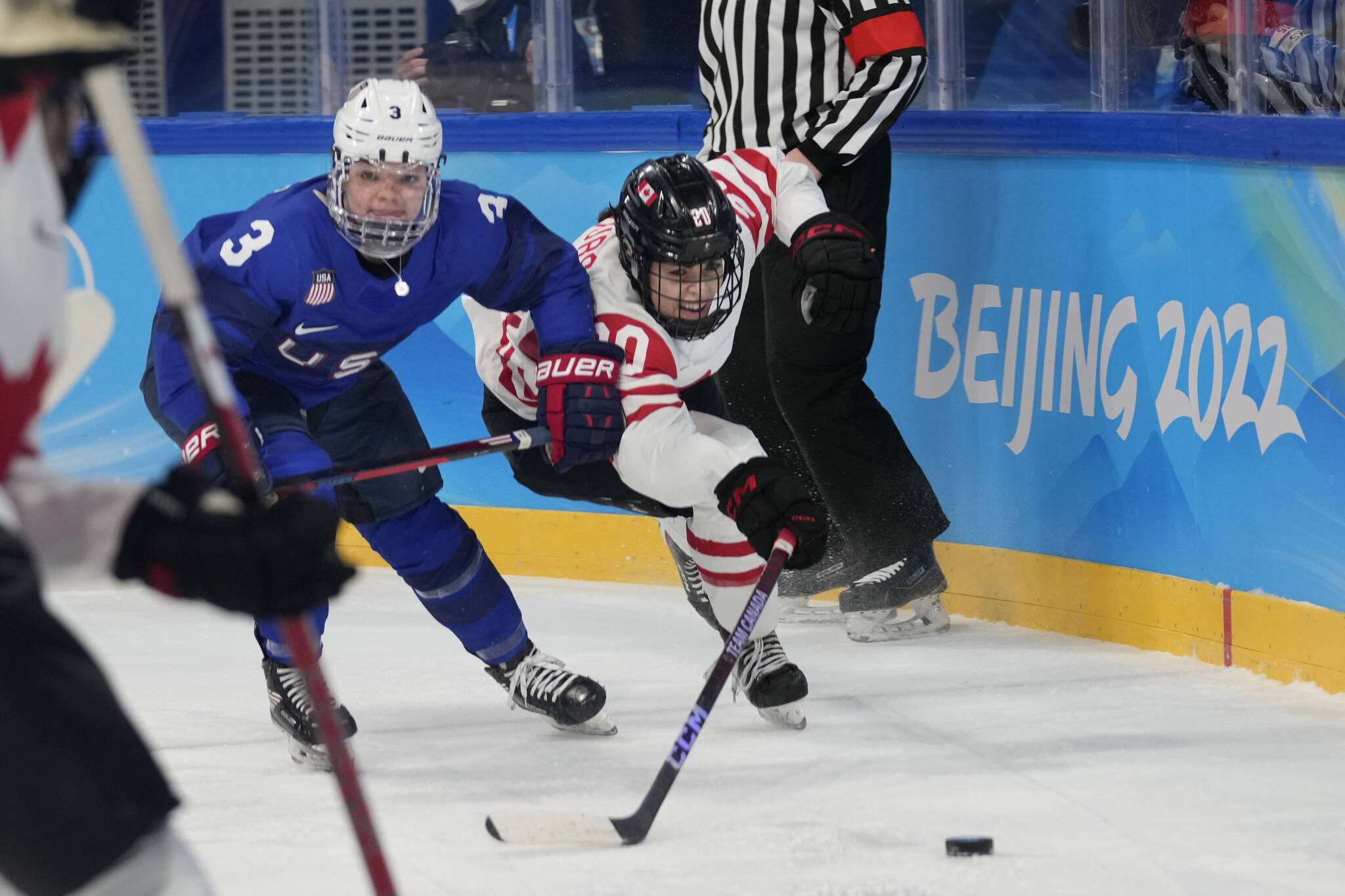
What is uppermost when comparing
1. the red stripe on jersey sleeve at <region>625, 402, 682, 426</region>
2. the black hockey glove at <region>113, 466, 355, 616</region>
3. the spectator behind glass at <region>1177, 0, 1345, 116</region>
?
the spectator behind glass at <region>1177, 0, 1345, 116</region>

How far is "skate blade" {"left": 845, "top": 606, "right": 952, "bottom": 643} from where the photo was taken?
3.79 m

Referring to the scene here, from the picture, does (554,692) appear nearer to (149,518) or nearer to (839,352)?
(839,352)

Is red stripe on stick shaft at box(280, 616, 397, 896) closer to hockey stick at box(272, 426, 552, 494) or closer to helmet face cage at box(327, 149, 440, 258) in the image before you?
hockey stick at box(272, 426, 552, 494)

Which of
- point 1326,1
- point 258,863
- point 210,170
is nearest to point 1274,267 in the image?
point 1326,1

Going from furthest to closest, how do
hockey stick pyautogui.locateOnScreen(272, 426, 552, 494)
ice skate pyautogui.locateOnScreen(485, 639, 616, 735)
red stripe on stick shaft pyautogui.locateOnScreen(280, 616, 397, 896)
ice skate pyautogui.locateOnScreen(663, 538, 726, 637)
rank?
ice skate pyautogui.locateOnScreen(663, 538, 726, 637)
ice skate pyautogui.locateOnScreen(485, 639, 616, 735)
hockey stick pyautogui.locateOnScreen(272, 426, 552, 494)
red stripe on stick shaft pyautogui.locateOnScreen(280, 616, 397, 896)

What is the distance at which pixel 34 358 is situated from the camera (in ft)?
3.95

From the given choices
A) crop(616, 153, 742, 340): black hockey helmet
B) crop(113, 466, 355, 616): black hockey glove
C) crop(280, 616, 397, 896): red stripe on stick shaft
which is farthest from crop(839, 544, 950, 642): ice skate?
crop(113, 466, 355, 616): black hockey glove

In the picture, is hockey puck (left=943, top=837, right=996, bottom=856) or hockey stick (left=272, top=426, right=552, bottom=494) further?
hockey stick (left=272, top=426, right=552, bottom=494)

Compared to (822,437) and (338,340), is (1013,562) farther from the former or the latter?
(338,340)

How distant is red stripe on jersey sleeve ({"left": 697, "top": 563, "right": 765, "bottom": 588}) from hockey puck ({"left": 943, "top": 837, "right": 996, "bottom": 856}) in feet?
2.29

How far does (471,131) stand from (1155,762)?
2484 mm

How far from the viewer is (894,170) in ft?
13.5

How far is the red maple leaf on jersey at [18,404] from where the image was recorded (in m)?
1.19

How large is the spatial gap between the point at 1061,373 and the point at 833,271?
0.85 m
